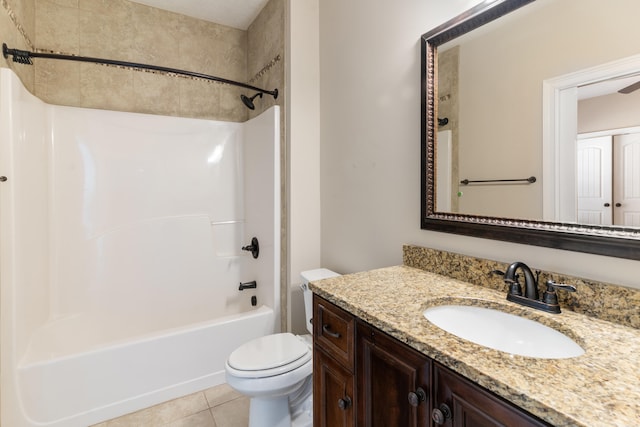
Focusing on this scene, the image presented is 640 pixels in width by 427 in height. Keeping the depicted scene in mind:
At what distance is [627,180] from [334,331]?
95 centimetres

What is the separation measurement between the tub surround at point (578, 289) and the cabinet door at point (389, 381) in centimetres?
50

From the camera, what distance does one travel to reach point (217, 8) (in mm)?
2420

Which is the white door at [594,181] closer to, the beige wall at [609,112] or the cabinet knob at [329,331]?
the beige wall at [609,112]

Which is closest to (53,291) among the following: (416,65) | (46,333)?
(46,333)

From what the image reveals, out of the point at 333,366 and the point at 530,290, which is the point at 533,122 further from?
the point at 333,366

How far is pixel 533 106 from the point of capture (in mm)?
992

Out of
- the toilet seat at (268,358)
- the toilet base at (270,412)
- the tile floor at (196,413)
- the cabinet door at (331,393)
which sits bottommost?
the tile floor at (196,413)

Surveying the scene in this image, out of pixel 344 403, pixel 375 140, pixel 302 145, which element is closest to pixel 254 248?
pixel 302 145

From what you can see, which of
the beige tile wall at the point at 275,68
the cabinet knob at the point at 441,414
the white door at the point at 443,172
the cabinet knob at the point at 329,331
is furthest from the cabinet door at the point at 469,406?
the beige tile wall at the point at 275,68

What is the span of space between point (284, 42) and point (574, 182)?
1.91 metres

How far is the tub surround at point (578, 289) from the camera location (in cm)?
77

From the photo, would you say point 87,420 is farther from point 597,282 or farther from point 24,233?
point 597,282

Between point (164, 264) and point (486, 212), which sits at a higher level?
point (486, 212)

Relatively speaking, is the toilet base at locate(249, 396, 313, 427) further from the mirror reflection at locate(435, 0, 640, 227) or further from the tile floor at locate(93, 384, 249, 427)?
the mirror reflection at locate(435, 0, 640, 227)
